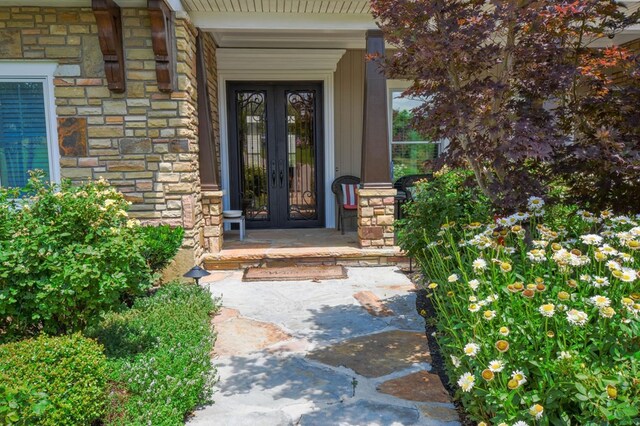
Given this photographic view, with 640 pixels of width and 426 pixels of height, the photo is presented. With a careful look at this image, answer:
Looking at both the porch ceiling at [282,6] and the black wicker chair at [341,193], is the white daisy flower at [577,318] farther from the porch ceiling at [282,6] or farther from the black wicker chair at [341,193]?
the black wicker chair at [341,193]

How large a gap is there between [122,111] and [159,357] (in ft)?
9.26

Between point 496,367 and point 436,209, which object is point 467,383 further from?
point 436,209

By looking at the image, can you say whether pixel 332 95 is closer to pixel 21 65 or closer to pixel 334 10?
pixel 334 10

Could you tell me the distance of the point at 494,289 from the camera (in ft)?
6.84

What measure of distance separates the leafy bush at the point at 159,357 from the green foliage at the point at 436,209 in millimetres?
1719

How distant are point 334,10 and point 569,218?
120 inches

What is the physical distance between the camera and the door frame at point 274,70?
6.25m

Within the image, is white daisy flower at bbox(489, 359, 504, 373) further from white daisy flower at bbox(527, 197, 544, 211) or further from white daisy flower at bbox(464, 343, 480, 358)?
white daisy flower at bbox(527, 197, 544, 211)

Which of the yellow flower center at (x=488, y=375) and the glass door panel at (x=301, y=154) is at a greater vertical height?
the glass door panel at (x=301, y=154)

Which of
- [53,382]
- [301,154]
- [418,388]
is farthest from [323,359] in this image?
[301,154]

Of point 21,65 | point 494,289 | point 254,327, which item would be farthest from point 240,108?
point 494,289

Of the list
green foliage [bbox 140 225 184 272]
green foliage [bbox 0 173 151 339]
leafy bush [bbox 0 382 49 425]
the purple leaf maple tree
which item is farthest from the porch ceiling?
leafy bush [bbox 0 382 49 425]

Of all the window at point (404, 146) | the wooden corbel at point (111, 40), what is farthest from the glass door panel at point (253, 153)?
the wooden corbel at point (111, 40)

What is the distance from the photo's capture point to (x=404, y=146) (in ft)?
22.6
